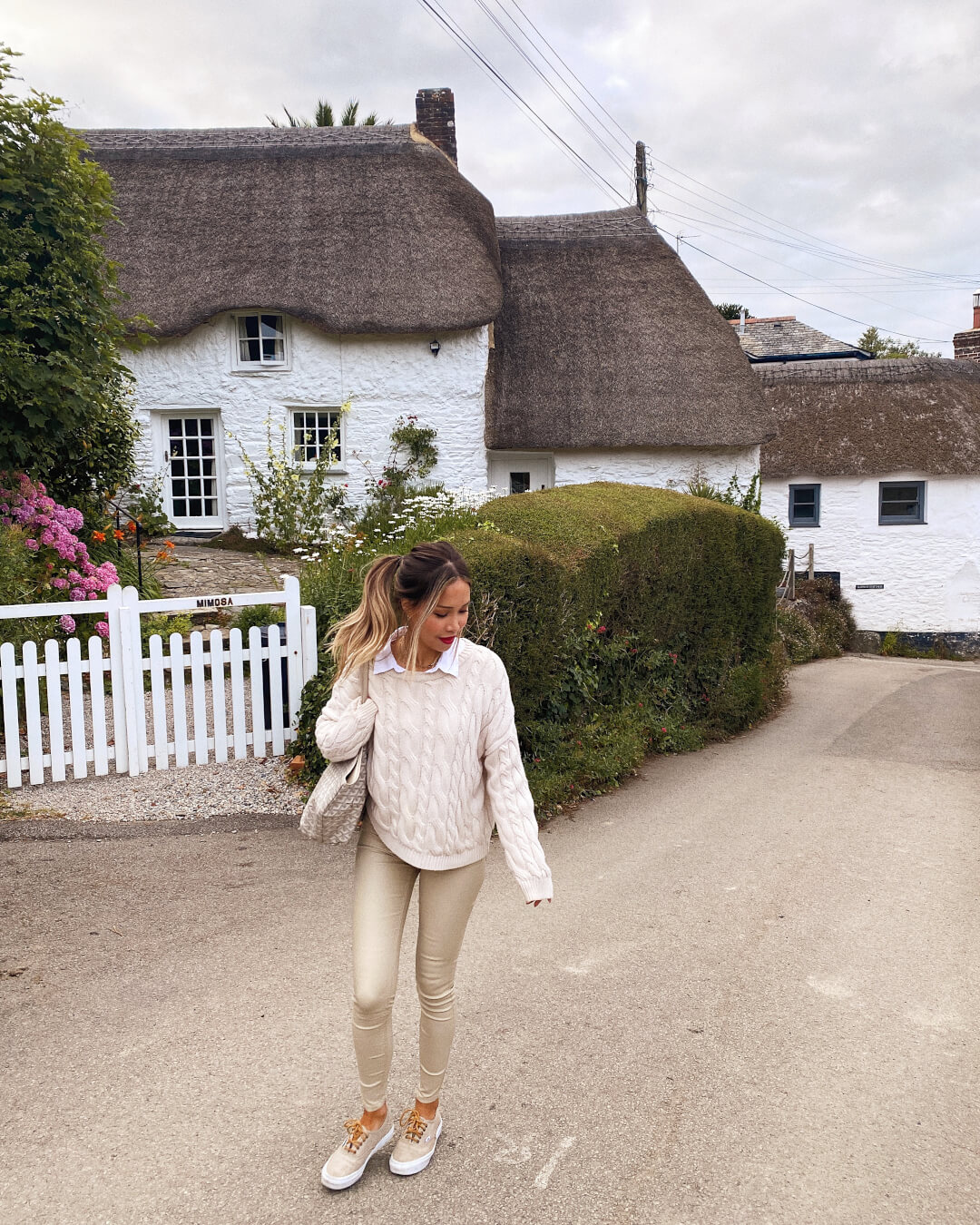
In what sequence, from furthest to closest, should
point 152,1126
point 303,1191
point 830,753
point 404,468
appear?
Answer: point 404,468 → point 830,753 → point 152,1126 → point 303,1191

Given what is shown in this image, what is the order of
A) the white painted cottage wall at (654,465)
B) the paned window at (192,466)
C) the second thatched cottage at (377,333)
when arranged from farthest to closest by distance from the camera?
the white painted cottage wall at (654,465), the paned window at (192,466), the second thatched cottage at (377,333)

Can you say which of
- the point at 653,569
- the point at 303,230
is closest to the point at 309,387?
the point at 303,230

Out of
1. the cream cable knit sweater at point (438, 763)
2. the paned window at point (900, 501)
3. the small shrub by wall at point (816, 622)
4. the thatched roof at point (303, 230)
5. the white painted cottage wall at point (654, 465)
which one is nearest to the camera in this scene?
the cream cable knit sweater at point (438, 763)

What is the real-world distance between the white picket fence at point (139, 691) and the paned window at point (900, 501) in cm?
1953

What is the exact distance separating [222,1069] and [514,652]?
354cm

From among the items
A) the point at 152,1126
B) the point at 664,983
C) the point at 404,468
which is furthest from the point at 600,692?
the point at 404,468

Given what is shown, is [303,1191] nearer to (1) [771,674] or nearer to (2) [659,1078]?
(2) [659,1078]

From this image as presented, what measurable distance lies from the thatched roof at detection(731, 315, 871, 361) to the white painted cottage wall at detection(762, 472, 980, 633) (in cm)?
651

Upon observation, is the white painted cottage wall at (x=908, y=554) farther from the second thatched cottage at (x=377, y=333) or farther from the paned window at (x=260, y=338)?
the paned window at (x=260, y=338)

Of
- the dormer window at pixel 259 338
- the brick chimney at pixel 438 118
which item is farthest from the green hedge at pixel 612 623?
the brick chimney at pixel 438 118

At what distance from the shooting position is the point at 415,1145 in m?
2.96

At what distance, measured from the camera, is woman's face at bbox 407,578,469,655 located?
2.93m

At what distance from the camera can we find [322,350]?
16.4 m

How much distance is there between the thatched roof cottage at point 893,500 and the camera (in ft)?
75.6
